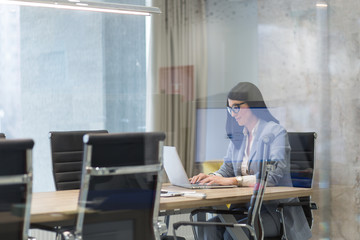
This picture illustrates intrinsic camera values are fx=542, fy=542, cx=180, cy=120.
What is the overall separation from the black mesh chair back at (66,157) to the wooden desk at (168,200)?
0.84 ft

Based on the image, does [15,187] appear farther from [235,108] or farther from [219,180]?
[235,108]

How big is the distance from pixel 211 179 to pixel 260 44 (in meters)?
1.43

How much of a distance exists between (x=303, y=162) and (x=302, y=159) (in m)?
0.04

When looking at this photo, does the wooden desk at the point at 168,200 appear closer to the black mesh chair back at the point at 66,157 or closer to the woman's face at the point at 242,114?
the black mesh chair back at the point at 66,157

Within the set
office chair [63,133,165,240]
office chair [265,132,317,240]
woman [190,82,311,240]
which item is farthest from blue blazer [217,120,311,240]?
office chair [63,133,165,240]

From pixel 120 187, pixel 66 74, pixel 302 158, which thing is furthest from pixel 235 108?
pixel 120 187

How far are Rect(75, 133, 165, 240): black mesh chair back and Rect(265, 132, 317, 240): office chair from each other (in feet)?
4.81

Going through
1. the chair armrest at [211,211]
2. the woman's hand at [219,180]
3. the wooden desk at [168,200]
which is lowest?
the chair armrest at [211,211]

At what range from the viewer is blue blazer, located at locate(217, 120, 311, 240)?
3783mm

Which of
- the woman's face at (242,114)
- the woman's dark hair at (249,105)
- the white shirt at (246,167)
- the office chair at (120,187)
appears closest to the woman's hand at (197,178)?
the white shirt at (246,167)

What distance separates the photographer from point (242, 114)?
411 centimetres

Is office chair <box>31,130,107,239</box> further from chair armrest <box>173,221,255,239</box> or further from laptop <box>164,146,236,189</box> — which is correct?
chair armrest <box>173,221,255,239</box>

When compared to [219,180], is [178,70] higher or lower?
higher

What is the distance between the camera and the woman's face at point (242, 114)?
404 centimetres
